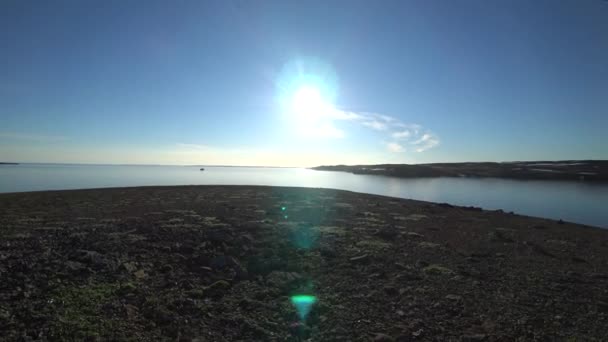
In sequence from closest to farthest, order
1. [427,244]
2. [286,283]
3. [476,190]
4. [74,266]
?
[74,266], [286,283], [427,244], [476,190]

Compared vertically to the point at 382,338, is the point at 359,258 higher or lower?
higher

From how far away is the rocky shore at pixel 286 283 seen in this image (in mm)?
5574

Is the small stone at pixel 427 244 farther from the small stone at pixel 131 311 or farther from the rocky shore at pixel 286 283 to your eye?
the small stone at pixel 131 311

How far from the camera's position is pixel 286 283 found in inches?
310

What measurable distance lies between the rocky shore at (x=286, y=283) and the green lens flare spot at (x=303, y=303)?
0.04 meters

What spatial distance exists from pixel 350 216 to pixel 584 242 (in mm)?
11153

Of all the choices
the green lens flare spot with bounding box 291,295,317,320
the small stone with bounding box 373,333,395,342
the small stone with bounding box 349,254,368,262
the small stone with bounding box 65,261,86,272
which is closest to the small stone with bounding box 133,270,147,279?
the small stone with bounding box 65,261,86,272

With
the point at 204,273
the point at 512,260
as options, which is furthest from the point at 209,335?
the point at 512,260

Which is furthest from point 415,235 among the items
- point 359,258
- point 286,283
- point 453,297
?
point 286,283

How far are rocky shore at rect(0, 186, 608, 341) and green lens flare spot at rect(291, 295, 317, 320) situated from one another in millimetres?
35

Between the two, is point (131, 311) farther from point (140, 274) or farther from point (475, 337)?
point (475, 337)

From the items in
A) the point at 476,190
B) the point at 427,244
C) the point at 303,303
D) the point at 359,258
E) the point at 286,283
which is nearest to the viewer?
the point at 303,303

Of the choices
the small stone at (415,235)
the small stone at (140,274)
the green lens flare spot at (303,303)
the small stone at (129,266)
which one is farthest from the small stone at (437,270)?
the small stone at (129,266)

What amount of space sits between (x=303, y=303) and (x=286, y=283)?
1187 millimetres
